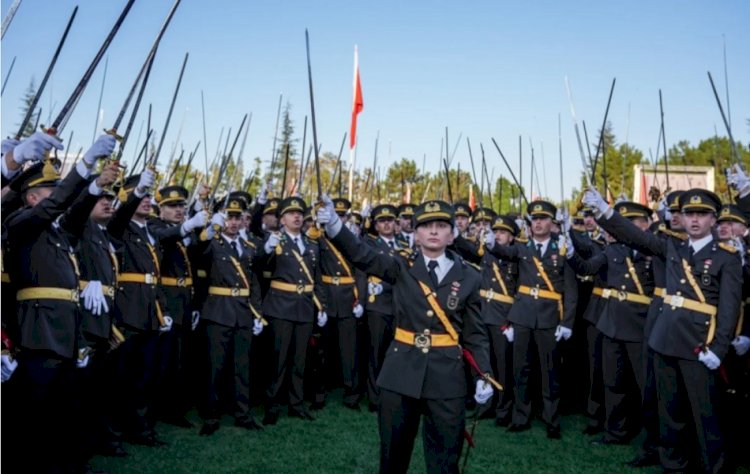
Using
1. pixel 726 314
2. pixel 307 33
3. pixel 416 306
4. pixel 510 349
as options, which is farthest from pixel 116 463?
pixel 726 314

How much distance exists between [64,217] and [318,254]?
13.4 feet

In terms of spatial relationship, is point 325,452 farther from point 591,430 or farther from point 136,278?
point 591,430

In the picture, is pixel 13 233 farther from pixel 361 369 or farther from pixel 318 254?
pixel 361 369

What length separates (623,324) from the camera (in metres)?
7.55

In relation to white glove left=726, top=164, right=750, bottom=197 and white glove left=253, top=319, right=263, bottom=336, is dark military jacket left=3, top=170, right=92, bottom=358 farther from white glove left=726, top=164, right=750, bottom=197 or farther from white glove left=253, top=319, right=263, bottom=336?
white glove left=726, top=164, right=750, bottom=197

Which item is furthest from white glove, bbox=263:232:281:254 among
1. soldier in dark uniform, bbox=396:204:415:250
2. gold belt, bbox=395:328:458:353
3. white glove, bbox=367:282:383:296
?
gold belt, bbox=395:328:458:353

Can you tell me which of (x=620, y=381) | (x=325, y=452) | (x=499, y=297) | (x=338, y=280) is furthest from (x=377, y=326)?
(x=620, y=381)

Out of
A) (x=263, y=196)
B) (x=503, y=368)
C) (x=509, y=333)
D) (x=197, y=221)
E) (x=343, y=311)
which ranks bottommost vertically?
(x=503, y=368)

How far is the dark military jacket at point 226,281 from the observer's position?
7672mm

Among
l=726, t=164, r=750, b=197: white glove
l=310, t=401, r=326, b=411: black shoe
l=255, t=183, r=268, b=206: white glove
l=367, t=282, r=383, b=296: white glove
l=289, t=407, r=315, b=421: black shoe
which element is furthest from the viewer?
l=255, t=183, r=268, b=206: white glove

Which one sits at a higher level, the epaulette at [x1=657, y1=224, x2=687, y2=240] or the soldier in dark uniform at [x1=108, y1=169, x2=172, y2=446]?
the epaulette at [x1=657, y1=224, x2=687, y2=240]

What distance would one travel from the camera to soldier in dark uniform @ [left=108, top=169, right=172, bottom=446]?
6664 mm

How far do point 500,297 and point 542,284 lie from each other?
0.75 meters

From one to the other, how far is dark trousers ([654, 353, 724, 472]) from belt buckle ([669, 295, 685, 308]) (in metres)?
0.51
